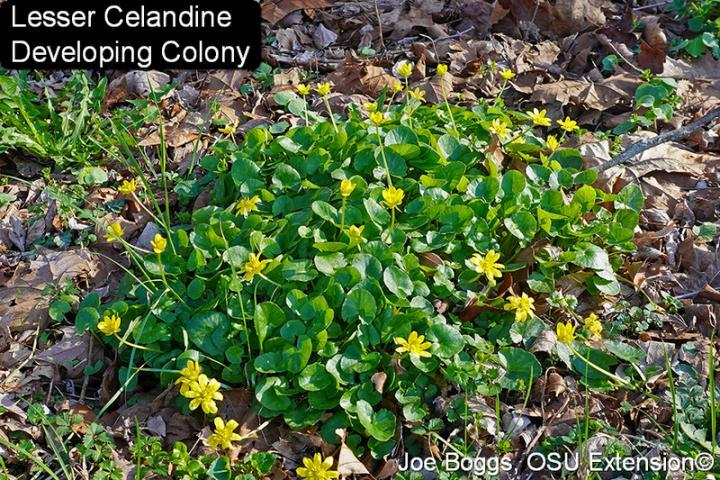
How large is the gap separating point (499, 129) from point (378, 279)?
875mm

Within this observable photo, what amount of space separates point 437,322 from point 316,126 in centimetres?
114

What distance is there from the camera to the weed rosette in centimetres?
260

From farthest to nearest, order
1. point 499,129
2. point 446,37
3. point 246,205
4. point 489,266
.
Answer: point 446,37
point 499,129
point 246,205
point 489,266

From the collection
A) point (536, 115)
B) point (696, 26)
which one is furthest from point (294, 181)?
point (696, 26)

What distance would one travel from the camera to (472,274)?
286 cm

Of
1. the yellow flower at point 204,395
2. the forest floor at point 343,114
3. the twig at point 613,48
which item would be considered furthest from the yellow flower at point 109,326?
the twig at point 613,48

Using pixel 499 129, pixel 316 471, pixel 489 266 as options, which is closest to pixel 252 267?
pixel 316 471

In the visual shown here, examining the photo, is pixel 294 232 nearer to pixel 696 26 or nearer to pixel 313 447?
pixel 313 447

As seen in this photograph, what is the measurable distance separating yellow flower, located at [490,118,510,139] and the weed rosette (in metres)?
0.02

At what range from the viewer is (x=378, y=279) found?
275 centimetres

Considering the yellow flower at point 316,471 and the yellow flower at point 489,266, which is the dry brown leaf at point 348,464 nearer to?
the yellow flower at point 316,471

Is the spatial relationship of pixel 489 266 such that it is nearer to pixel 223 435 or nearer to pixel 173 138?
pixel 223 435

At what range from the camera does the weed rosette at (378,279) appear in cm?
260

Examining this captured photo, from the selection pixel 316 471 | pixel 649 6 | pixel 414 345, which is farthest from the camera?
pixel 649 6
